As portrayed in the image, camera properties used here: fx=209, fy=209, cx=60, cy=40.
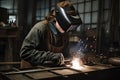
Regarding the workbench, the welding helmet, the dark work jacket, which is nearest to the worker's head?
the welding helmet

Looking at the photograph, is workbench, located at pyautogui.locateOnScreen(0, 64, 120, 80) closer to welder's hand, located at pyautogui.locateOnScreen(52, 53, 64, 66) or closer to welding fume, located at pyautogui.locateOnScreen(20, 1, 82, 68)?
welder's hand, located at pyautogui.locateOnScreen(52, 53, 64, 66)

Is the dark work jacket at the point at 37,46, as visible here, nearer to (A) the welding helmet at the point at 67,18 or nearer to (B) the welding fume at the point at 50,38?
(B) the welding fume at the point at 50,38

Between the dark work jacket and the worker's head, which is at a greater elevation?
the worker's head

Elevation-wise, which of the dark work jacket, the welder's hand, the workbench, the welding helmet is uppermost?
the welding helmet

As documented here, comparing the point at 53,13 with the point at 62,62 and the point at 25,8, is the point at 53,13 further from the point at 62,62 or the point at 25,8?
the point at 25,8

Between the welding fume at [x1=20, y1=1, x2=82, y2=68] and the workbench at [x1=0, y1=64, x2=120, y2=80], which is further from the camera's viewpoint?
the welding fume at [x1=20, y1=1, x2=82, y2=68]

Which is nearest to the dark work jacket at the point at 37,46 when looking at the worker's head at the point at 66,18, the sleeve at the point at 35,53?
the sleeve at the point at 35,53

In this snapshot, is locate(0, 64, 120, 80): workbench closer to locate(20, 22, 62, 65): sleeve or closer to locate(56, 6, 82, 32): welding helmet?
locate(20, 22, 62, 65): sleeve

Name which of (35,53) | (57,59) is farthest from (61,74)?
(35,53)

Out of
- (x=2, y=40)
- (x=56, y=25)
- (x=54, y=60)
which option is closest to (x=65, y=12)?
(x=56, y=25)

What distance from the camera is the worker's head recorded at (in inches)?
123

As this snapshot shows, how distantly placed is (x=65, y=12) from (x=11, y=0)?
8.33 metres

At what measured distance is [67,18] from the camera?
316 cm

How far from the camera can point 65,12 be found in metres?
3.22
